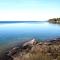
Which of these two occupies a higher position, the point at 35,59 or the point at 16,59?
the point at 35,59

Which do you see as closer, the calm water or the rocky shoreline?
the rocky shoreline

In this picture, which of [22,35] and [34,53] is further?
[22,35]

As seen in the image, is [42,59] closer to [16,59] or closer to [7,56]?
[16,59]

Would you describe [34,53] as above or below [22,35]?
above

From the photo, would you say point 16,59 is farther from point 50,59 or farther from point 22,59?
point 50,59

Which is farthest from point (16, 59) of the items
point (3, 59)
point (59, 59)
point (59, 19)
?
point (59, 19)

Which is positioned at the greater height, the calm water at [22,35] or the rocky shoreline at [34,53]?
the rocky shoreline at [34,53]

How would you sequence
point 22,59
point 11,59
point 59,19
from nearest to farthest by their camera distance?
point 22,59, point 11,59, point 59,19

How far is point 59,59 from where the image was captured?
30.7 feet

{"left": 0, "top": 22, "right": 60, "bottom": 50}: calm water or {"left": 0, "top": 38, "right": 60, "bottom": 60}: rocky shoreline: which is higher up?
{"left": 0, "top": 38, "right": 60, "bottom": 60}: rocky shoreline

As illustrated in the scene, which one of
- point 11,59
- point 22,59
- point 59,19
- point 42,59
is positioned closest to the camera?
point 42,59

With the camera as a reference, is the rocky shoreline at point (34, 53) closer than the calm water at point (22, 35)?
Yes

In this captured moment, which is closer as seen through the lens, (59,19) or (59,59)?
(59,59)

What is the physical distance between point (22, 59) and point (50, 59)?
8.68 ft
